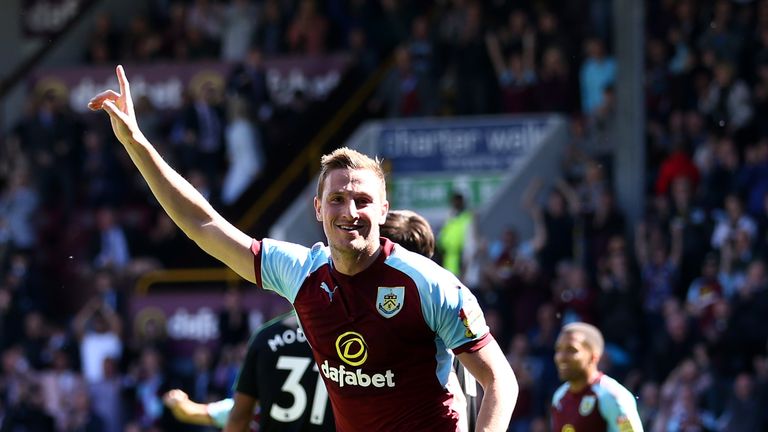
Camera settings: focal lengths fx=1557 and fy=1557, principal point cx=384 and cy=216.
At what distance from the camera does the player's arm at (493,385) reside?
5.27m

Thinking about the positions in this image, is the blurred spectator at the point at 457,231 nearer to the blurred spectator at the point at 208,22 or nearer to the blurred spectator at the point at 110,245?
the blurred spectator at the point at 110,245

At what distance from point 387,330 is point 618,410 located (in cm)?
299

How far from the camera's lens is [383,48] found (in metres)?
20.5

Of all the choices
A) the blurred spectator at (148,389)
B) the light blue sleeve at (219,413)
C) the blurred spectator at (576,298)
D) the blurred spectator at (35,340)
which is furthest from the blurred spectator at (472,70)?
the light blue sleeve at (219,413)

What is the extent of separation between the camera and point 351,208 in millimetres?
5410

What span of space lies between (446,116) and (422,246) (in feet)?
38.9

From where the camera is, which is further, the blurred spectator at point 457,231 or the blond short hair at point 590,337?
the blurred spectator at point 457,231

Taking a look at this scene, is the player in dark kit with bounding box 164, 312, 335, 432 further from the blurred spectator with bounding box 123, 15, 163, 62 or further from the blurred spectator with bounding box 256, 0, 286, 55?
the blurred spectator with bounding box 123, 15, 163, 62

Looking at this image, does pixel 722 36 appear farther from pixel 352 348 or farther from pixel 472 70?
pixel 352 348

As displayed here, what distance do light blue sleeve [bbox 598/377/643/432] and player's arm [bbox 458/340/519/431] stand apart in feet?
9.15

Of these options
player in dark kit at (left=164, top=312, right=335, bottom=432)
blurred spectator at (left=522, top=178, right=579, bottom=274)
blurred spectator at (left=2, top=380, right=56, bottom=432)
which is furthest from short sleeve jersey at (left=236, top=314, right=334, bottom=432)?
blurred spectator at (left=2, top=380, right=56, bottom=432)

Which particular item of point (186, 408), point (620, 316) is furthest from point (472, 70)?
point (186, 408)

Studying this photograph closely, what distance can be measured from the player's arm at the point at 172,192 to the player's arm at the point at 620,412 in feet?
10.2

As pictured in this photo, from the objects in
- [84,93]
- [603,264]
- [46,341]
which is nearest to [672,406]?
[603,264]
